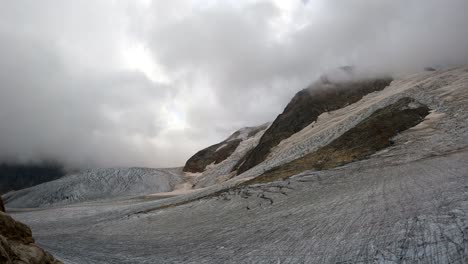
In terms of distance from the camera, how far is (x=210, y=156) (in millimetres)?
127438

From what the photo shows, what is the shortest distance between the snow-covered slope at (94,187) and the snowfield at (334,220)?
58981 mm

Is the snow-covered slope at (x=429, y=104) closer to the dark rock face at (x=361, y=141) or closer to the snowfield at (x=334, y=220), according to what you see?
the snowfield at (x=334, y=220)

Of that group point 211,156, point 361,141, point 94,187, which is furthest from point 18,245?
point 211,156

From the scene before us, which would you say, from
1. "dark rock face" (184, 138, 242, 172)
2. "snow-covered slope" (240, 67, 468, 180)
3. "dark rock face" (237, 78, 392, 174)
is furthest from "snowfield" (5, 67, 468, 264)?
"dark rock face" (184, 138, 242, 172)

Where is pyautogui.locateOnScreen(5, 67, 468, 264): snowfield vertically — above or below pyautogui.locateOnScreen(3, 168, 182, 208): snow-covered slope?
below

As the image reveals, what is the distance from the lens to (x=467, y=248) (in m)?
11.0

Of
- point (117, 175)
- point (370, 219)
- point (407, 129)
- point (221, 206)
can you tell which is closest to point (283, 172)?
point (221, 206)

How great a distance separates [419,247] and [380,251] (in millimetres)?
1246

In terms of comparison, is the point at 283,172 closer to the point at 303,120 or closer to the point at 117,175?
the point at 303,120

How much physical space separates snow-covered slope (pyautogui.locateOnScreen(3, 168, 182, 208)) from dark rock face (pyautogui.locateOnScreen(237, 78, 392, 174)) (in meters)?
34.9

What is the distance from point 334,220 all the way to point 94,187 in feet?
295

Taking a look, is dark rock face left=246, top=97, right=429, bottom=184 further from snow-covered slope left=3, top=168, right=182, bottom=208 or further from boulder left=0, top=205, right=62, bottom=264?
snow-covered slope left=3, top=168, right=182, bottom=208

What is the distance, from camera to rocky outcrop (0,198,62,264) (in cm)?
845

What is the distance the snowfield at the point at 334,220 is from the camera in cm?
1338
